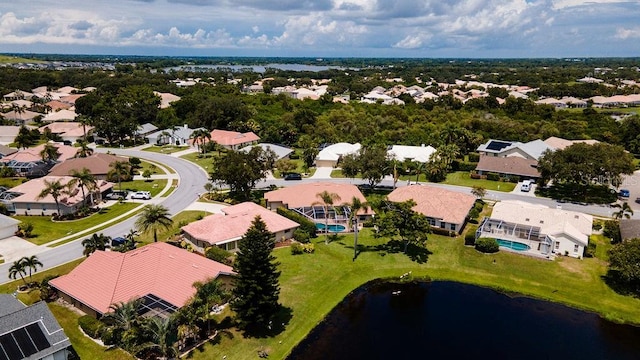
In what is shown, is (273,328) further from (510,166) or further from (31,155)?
(31,155)

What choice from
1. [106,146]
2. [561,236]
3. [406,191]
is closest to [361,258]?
[406,191]

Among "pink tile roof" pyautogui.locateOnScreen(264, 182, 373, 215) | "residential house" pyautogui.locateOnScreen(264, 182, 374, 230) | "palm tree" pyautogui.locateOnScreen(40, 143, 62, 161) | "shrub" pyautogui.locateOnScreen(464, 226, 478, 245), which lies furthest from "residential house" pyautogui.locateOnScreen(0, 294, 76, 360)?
"palm tree" pyautogui.locateOnScreen(40, 143, 62, 161)

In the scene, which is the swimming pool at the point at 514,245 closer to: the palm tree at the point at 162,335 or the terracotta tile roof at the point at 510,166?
the terracotta tile roof at the point at 510,166

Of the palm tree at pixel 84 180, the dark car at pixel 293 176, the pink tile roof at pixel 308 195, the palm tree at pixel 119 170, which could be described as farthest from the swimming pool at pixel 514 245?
the palm tree at pixel 119 170

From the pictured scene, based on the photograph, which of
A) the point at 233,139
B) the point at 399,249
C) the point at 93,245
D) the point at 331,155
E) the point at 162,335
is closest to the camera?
the point at 162,335

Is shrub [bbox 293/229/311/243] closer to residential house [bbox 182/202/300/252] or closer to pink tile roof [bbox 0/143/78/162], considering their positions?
residential house [bbox 182/202/300/252]

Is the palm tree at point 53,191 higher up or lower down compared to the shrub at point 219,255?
higher up

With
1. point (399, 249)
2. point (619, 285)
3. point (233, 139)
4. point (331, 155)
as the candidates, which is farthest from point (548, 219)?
point (233, 139)
